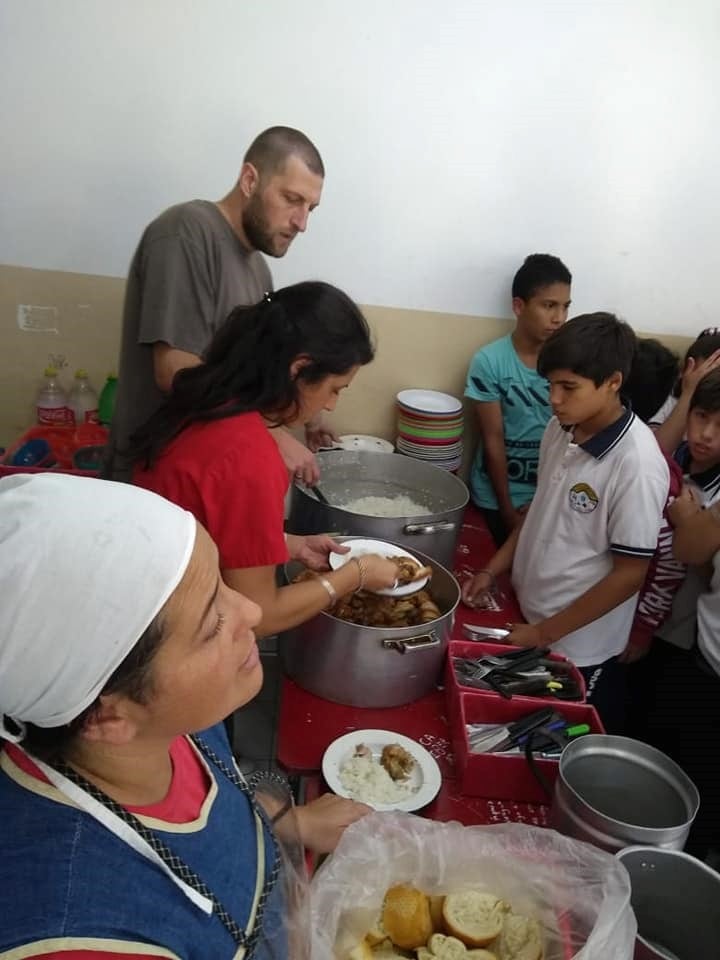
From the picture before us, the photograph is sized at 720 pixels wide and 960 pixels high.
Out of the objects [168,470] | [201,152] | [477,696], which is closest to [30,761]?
[168,470]

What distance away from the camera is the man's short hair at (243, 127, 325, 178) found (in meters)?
1.87

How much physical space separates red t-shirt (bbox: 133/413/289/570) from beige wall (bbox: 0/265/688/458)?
5.16ft

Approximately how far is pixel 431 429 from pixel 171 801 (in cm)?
192

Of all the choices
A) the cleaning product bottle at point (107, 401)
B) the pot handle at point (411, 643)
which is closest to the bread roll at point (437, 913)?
the pot handle at point (411, 643)

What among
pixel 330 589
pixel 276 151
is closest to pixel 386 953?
pixel 330 589

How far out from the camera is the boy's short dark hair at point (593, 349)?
148cm

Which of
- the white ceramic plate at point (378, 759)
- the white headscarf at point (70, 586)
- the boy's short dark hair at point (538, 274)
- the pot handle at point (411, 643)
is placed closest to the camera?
the white headscarf at point (70, 586)

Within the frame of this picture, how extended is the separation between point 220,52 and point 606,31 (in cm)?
129

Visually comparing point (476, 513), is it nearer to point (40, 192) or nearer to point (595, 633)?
point (595, 633)

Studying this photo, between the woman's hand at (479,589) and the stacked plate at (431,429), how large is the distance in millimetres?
764

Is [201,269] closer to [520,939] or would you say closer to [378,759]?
[378,759]

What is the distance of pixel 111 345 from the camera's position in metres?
2.59

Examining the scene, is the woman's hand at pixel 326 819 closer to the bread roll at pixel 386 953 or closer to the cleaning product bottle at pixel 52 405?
the bread roll at pixel 386 953

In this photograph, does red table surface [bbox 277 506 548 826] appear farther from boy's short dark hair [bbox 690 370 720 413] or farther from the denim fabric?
boy's short dark hair [bbox 690 370 720 413]
